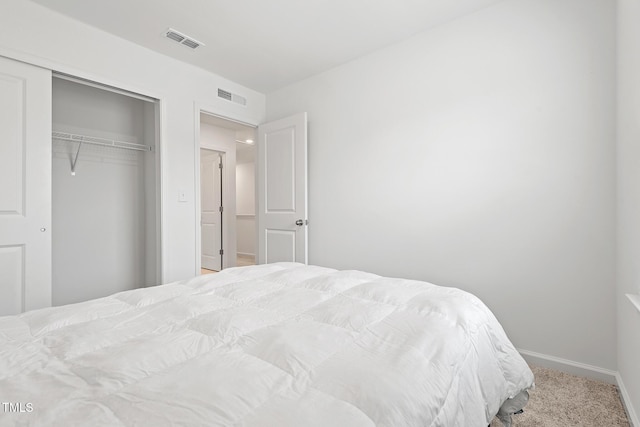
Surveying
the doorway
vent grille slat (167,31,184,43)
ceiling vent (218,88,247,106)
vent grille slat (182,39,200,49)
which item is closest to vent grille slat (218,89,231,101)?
ceiling vent (218,88,247,106)

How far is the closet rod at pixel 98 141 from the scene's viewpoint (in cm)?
281

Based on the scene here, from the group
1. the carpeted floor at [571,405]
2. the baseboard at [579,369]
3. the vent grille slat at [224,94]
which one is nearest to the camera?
the carpeted floor at [571,405]

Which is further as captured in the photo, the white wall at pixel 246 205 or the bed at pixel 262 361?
the white wall at pixel 246 205

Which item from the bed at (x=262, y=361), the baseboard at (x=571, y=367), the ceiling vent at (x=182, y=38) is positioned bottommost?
the baseboard at (x=571, y=367)

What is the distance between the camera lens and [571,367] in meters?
2.08

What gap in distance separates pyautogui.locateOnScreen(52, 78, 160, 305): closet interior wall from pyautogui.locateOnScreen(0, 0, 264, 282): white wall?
6.1 inches

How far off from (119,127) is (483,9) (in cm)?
356

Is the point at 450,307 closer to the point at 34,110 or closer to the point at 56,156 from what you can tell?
the point at 34,110

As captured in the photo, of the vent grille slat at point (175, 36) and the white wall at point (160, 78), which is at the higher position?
the vent grille slat at point (175, 36)

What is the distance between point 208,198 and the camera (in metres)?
5.71

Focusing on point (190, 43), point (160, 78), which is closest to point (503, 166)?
point (190, 43)

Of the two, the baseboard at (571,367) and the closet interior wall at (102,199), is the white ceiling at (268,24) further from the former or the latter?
the baseboard at (571,367)

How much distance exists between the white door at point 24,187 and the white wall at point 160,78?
19 centimetres

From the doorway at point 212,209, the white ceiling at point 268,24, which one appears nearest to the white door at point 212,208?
the doorway at point 212,209
